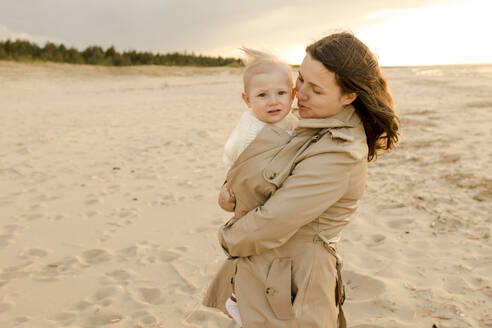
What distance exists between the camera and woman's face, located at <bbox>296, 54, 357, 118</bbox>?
5.63ft

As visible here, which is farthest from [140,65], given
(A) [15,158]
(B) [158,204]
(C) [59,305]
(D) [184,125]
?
(C) [59,305]

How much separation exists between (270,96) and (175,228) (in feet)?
10.1

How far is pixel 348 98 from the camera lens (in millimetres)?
1761

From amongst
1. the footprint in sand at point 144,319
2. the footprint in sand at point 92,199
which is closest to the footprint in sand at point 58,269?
the footprint in sand at point 144,319

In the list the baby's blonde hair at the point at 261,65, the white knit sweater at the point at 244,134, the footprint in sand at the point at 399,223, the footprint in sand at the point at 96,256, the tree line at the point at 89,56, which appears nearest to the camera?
the white knit sweater at the point at 244,134

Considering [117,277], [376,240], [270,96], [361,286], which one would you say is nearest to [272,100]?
[270,96]

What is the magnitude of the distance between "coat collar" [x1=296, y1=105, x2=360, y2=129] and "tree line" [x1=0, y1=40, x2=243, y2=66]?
25.2 m

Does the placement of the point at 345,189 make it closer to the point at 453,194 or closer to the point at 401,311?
the point at 401,311

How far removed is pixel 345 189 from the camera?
1.67 meters

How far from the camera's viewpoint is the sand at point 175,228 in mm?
3232

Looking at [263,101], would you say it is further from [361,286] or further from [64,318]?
[64,318]

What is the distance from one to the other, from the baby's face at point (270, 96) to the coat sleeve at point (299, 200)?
373 mm

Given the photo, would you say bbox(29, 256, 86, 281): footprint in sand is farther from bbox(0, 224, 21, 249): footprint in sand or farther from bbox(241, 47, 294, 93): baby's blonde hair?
bbox(241, 47, 294, 93): baby's blonde hair

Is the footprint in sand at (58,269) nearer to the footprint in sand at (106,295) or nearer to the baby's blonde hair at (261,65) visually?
the footprint in sand at (106,295)
